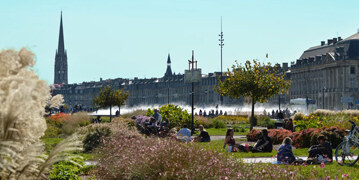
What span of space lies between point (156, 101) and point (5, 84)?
181m

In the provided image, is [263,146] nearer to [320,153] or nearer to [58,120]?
[320,153]

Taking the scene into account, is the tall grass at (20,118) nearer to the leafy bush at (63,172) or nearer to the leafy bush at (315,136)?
the leafy bush at (63,172)

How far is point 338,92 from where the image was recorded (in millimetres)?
99812

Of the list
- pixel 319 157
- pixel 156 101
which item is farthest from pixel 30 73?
pixel 156 101

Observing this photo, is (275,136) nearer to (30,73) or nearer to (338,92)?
(30,73)

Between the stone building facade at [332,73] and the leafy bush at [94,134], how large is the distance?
7764 centimetres

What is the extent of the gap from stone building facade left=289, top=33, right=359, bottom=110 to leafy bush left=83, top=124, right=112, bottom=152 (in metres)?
77.6

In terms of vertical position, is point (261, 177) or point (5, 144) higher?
point (5, 144)

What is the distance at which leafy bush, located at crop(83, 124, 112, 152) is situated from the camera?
730 inches

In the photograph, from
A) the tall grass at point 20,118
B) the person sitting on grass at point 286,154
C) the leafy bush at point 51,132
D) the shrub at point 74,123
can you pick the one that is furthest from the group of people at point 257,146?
the tall grass at point 20,118

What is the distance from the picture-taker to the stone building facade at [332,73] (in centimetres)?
10006

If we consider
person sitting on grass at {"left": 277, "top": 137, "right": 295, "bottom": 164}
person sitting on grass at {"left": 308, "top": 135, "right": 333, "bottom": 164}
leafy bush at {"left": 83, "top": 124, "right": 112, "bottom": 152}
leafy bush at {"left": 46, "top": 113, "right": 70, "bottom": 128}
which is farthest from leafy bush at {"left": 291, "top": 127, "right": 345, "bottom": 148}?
leafy bush at {"left": 46, "top": 113, "right": 70, "bottom": 128}

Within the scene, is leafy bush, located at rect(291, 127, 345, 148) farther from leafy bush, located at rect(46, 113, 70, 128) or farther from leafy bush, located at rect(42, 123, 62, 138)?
leafy bush, located at rect(46, 113, 70, 128)

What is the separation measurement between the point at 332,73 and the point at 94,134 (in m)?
90.7
